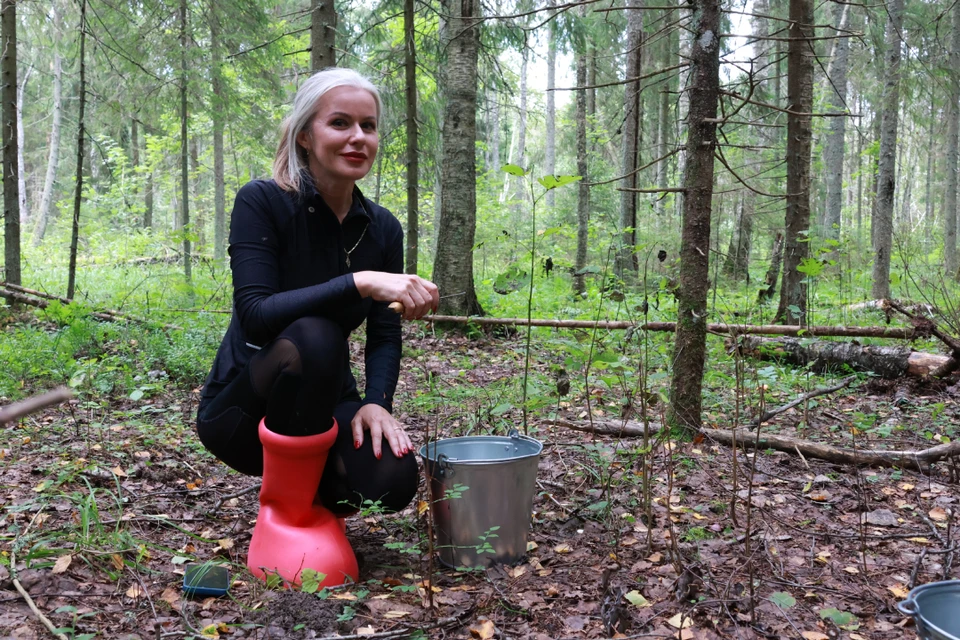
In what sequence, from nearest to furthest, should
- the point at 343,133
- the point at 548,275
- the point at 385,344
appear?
the point at 343,133
the point at 385,344
the point at 548,275

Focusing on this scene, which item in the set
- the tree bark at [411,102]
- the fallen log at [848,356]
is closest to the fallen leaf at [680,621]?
the fallen log at [848,356]

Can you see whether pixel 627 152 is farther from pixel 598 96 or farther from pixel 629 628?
pixel 629 628

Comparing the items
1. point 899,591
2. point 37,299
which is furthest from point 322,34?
point 899,591

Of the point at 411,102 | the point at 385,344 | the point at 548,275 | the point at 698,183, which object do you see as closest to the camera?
the point at 385,344

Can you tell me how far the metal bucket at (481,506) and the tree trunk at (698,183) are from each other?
112 cm

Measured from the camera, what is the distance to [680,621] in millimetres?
1711

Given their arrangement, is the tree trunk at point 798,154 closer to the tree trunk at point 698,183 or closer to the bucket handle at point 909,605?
the tree trunk at point 698,183

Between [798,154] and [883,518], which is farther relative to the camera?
[798,154]

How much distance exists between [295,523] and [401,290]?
0.81 m

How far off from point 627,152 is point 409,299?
9770 mm

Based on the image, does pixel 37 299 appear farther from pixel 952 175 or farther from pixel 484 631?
pixel 952 175

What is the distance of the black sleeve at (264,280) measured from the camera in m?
1.97

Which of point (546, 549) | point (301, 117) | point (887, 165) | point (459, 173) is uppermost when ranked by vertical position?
point (887, 165)

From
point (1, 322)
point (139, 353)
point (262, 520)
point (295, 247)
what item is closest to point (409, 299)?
point (295, 247)
